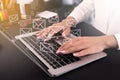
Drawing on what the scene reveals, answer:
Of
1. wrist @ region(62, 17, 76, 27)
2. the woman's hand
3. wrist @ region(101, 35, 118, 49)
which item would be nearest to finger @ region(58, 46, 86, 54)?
Answer: the woman's hand

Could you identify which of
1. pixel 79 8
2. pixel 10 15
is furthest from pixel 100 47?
pixel 10 15

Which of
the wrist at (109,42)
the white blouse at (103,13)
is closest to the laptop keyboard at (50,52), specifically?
the wrist at (109,42)

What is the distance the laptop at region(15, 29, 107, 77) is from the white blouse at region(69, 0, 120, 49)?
28cm

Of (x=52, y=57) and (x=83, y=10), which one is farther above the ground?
(x=83, y=10)

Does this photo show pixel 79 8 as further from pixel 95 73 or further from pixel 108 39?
pixel 95 73

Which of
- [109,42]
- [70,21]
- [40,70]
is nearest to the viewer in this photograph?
[40,70]

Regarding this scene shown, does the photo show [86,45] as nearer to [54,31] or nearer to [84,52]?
[84,52]

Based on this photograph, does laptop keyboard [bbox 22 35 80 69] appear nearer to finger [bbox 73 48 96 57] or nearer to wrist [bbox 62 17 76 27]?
finger [bbox 73 48 96 57]

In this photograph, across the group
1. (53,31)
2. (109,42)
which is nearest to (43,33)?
(53,31)

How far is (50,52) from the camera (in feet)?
2.83

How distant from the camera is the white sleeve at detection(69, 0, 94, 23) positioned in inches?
46.2

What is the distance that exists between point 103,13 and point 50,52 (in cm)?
46

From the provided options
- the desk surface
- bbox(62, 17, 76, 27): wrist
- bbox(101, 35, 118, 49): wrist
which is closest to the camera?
the desk surface

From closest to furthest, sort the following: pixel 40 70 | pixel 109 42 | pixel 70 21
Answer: pixel 40 70 → pixel 109 42 → pixel 70 21
